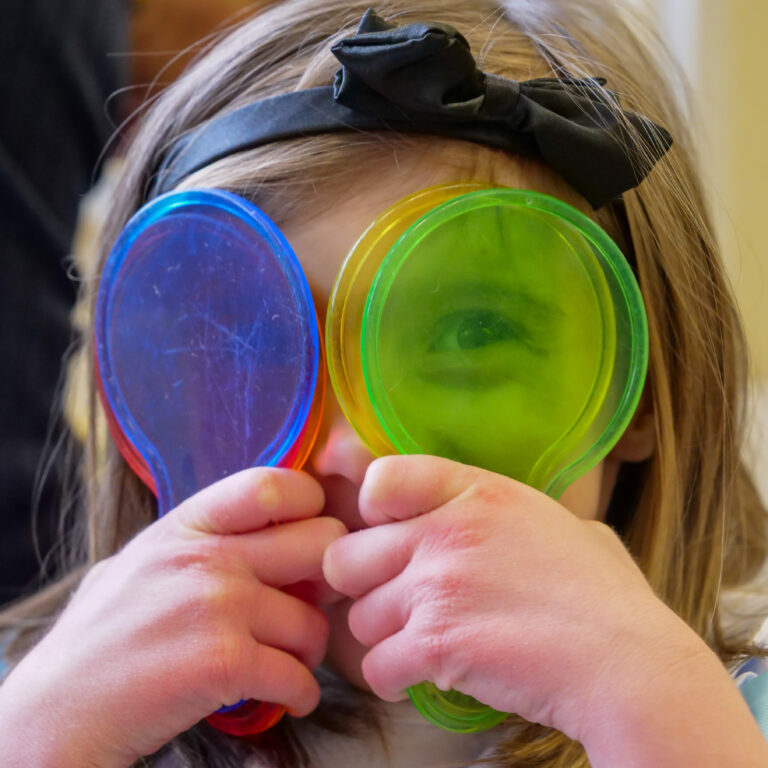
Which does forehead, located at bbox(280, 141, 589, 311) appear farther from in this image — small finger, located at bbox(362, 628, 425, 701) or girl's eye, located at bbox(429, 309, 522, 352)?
small finger, located at bbox(362, 628, 425, 701)

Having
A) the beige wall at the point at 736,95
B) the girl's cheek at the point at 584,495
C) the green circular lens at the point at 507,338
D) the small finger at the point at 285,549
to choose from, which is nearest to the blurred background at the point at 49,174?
the beige wall at the point at 736,95

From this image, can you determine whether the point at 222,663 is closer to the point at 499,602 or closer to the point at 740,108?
the point at 499,602

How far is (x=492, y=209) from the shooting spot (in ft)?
2.29

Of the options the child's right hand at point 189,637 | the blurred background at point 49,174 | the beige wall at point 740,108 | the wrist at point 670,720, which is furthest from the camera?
the beige wall at point 740,108

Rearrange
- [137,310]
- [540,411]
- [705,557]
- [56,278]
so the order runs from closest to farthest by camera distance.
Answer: [540,411] → [137,310] → [705,557] → [56,278]

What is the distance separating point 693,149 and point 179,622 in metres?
0.70

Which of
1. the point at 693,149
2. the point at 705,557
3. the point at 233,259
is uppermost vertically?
the point at 233,259

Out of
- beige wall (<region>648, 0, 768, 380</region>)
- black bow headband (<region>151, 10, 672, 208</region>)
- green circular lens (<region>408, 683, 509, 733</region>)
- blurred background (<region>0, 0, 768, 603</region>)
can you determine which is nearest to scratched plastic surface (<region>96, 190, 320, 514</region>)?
black bow headband (<region>151, 10, 672, 208</region>)

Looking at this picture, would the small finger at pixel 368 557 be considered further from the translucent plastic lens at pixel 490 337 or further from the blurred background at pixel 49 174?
the blurred background at pixel 49 174

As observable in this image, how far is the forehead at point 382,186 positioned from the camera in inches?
29.5

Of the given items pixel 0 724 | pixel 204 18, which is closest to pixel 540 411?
pixel 0 724

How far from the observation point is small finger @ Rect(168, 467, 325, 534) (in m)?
0.71

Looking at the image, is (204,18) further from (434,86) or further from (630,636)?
(630,636)

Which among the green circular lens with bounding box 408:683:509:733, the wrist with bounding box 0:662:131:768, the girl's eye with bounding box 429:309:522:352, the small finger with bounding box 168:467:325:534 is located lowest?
the green circular lens with bounding box 408:683:509:733
